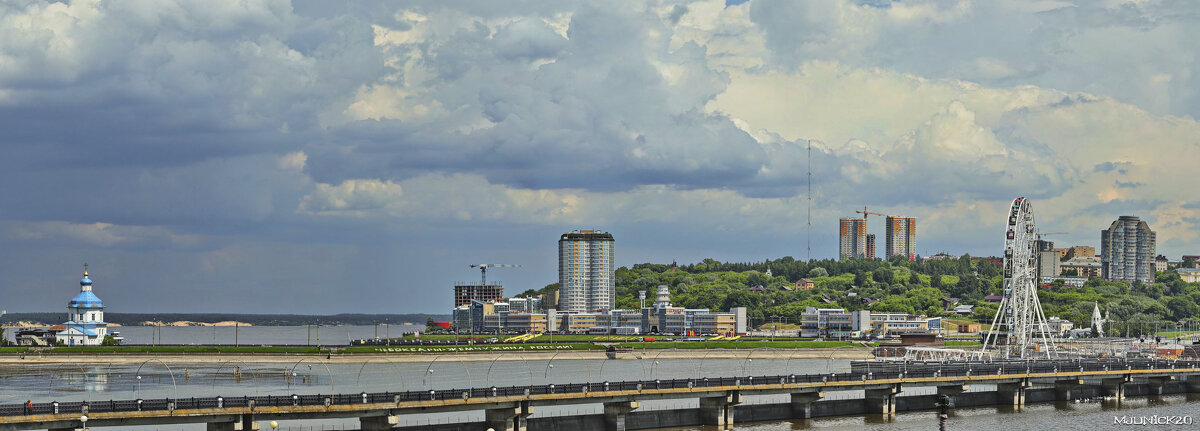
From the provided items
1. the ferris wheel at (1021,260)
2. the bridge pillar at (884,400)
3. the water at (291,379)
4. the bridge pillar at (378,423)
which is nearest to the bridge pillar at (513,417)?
the water at (291,379)

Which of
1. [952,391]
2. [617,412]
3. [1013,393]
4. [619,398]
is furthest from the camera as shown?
[1013,393]

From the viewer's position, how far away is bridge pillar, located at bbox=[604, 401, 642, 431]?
93.4 m

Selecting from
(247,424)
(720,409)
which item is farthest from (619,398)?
(247,424)

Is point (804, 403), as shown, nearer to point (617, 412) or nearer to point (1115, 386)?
point (617, 412)

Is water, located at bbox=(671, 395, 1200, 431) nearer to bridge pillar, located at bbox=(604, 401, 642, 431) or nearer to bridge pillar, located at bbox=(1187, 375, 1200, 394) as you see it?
bridge pillar, located at bbox=(604, 401, 642, 431)

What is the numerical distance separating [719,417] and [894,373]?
2155 centimetres

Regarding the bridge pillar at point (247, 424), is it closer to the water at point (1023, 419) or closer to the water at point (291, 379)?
the water at point (291, 379)

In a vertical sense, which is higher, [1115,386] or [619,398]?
[619,398]

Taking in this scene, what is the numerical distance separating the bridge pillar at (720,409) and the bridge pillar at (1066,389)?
4276cm

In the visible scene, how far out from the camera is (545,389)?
3514 inches

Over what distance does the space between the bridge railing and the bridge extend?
0.27 feet

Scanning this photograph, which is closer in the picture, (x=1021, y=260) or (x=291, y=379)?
(x=291, y=379)

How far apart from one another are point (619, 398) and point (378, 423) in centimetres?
1827

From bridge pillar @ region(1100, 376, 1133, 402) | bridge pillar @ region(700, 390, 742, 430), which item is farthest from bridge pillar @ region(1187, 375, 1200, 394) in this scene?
bridge pillar @ region(700, 390, 742, 430)
